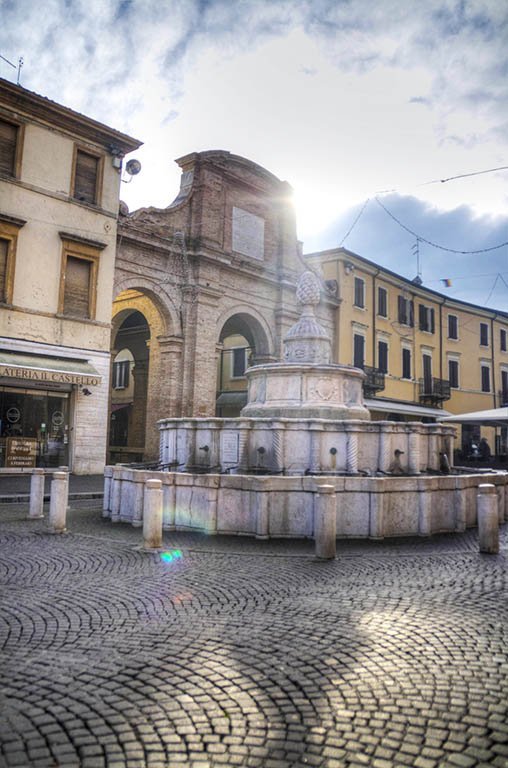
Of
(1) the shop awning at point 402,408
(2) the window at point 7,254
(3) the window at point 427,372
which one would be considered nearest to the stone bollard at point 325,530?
(2) the window at point 7,254

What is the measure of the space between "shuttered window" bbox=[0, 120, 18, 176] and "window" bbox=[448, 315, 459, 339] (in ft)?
99.5

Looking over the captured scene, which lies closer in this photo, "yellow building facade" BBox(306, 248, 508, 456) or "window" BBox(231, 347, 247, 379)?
"yellow building facade" BBox(306, 248, 508, 456)

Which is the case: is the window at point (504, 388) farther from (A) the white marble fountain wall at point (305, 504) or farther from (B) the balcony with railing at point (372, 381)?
(A) the white marble fountain wall at point (305, 504)

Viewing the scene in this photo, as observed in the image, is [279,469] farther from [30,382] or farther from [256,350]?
[256,350]

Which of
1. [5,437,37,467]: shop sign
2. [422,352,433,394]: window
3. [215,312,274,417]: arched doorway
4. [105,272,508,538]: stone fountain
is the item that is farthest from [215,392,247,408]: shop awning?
[105,272,508,538]: stone fountain

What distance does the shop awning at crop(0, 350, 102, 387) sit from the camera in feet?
56.0

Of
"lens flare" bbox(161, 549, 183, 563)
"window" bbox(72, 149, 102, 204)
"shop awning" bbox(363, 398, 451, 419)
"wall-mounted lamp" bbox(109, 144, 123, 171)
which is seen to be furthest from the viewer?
"shop awning" bbox(363, 398, 451, 419)

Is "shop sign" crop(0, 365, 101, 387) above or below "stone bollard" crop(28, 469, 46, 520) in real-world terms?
above

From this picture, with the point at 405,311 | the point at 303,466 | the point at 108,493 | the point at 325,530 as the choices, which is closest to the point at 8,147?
the point at 108,493

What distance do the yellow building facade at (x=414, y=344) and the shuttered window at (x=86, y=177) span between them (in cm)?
1441

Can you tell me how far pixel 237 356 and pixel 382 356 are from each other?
28.2 feet

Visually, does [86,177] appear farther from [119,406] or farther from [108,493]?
[119,406]

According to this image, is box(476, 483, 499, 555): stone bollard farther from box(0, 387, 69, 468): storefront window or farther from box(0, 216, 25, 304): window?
box(0, 216, 25, 304): window

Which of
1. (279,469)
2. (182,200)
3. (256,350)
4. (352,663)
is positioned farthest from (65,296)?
(352,663)
